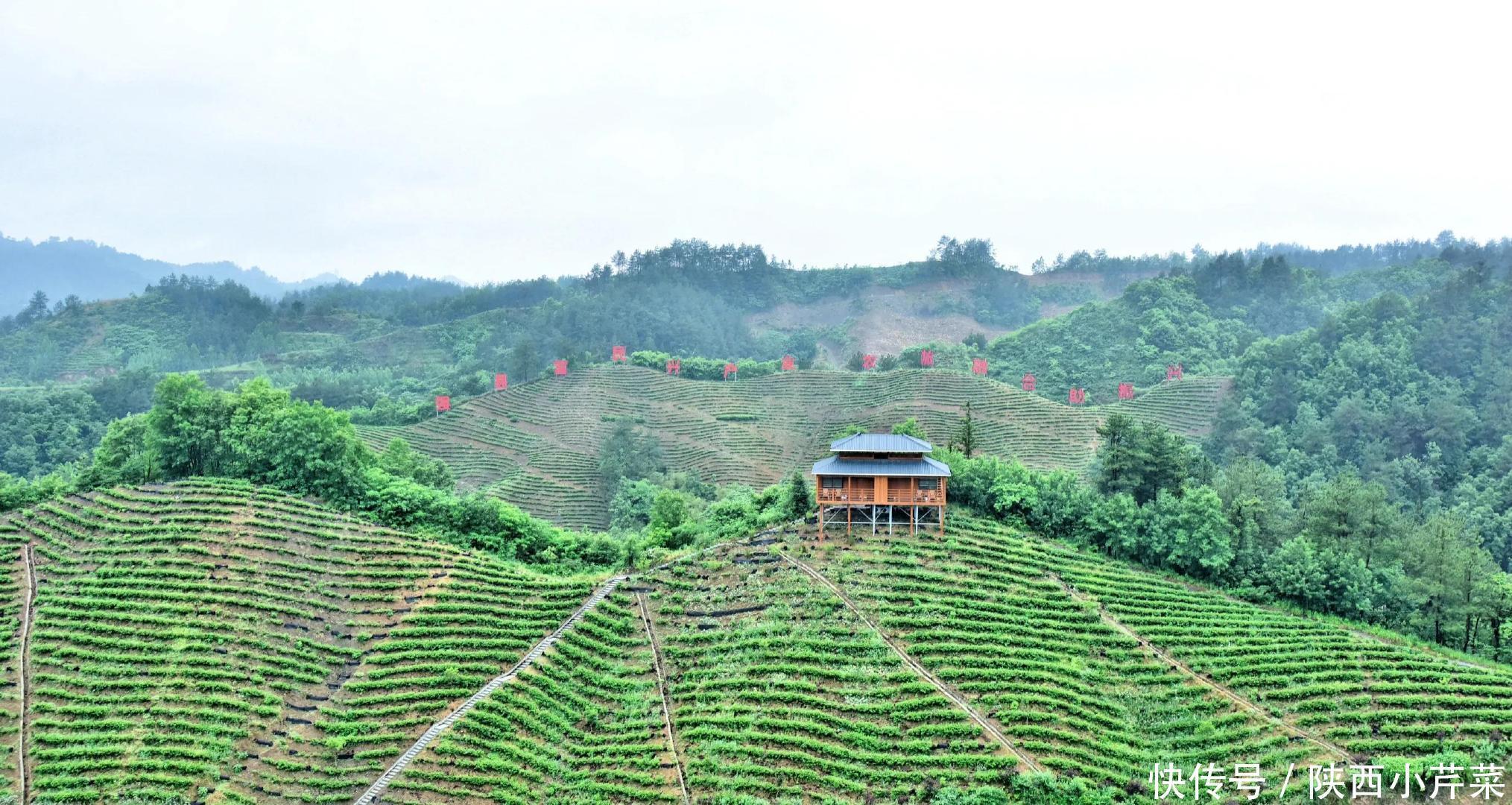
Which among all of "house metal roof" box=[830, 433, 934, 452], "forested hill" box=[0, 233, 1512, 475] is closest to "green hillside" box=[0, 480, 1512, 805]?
"house metal roof" box=[830, 433, 934, 452]

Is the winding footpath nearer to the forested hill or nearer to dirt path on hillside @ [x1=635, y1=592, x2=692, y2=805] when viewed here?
dirt path on hillside @ [x1=635, y1=592, x2=692, y2=805]

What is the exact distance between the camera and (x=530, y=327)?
3947 inches

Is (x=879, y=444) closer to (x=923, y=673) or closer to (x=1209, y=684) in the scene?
(x=923, y=673)

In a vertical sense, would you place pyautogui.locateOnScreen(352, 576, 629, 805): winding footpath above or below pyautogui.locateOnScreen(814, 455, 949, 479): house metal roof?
below

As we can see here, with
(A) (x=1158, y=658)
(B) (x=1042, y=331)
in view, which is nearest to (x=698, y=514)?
(A) (x=1158, y=658)

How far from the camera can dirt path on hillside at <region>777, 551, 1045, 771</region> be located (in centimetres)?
2326

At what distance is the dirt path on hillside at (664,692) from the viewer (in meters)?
22.9

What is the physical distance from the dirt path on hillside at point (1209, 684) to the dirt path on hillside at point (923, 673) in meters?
5.85

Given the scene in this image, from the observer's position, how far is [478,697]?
25359mm

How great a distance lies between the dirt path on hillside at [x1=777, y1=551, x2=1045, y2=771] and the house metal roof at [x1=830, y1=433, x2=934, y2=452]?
373 centimetres

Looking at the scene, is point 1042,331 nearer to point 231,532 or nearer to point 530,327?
point 530,327

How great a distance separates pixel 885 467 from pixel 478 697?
44.0 feet

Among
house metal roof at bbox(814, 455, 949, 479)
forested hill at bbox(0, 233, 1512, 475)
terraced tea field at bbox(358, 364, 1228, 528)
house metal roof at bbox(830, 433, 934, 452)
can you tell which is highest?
forested hill at bbox(0, 233, 1512, 475)

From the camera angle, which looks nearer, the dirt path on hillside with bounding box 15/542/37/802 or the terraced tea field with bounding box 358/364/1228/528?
the dirt path on hillside with bounding box 15/542/37/802
